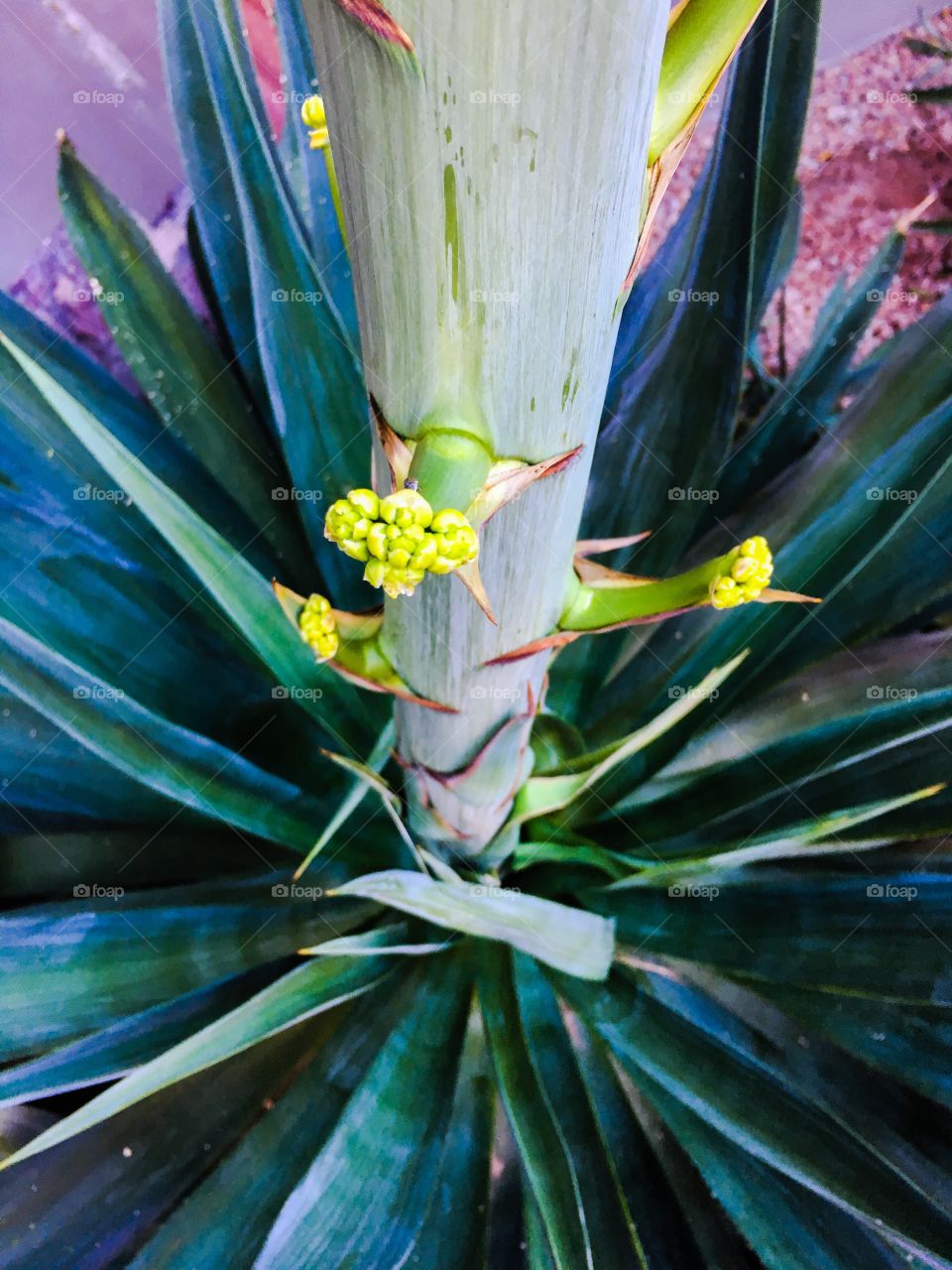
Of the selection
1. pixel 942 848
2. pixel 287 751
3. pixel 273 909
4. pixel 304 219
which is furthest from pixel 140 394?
pixel 942 848

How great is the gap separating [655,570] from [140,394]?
498 millimetres

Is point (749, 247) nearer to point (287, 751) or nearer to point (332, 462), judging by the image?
point (332, 462)

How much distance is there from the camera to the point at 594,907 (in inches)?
25.2

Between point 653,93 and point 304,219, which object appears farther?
point 304,219

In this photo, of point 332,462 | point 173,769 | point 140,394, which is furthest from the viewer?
point 140,394

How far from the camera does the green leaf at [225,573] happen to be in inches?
17.8

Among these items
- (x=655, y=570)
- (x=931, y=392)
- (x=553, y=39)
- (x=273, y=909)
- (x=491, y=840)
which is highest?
(x=931, y=392)

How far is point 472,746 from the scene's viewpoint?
50 cm
